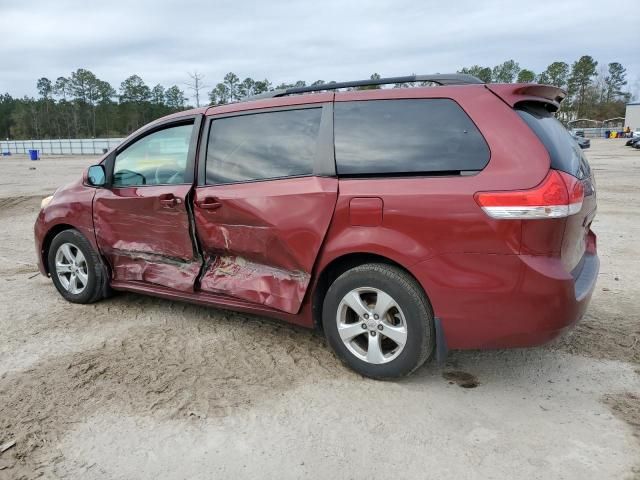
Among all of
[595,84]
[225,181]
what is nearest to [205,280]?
[225,181]

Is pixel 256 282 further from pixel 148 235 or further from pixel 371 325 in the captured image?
pixel 148 235

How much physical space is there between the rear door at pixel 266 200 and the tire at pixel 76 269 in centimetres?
129

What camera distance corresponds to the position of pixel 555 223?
107 inches

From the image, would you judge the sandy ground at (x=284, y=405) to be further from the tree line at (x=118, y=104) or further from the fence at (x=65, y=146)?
the tree line at (x=118, y=104)

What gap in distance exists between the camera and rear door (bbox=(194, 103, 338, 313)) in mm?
3373

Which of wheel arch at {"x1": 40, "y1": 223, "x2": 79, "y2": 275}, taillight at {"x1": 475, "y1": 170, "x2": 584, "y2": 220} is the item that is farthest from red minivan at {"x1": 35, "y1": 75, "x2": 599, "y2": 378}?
wheel arch at {"x1": 40, "y1": 223, "x2": 79, "y2": 275}

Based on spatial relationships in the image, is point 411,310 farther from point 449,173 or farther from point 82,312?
point 82,312

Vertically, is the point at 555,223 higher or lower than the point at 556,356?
higher

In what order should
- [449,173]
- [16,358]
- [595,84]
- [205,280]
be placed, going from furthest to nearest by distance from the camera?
[595,84], [205,280], [16,358], [449,173]

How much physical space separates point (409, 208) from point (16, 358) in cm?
297

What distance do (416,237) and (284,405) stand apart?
4.06ft

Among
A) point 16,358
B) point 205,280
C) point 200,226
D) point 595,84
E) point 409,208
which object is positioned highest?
point 595,84

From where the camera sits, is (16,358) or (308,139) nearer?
(308,139)

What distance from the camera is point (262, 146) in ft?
12.2
